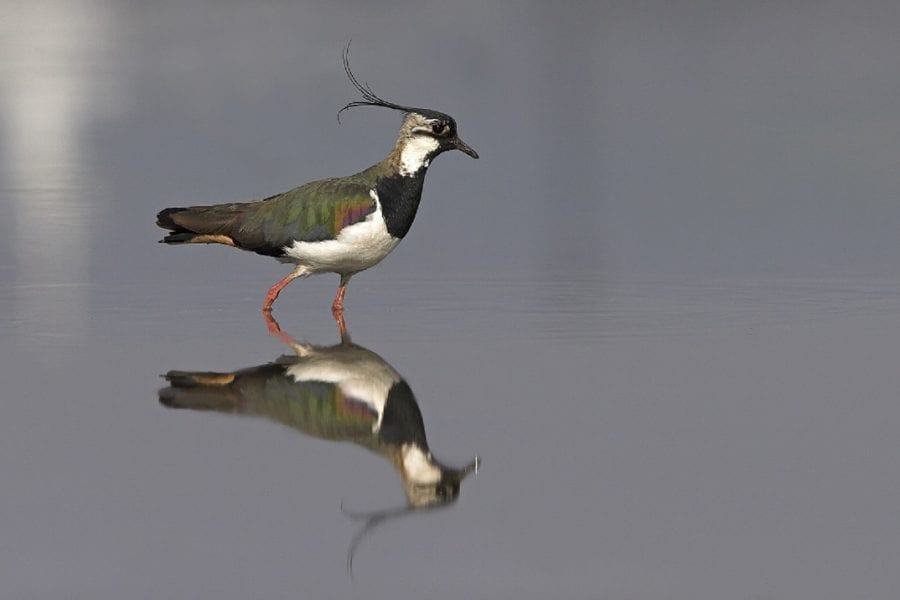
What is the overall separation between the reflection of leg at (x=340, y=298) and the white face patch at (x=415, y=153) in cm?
81

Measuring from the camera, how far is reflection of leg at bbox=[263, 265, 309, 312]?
12.9m

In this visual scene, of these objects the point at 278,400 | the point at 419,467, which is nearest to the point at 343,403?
the point at 278,400

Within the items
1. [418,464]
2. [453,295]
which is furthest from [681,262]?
[418,464]

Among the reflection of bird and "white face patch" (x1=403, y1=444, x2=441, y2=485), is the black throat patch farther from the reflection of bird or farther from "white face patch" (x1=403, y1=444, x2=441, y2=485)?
"white face patch" (x1=403, y1=444, x2=441, y2=485)

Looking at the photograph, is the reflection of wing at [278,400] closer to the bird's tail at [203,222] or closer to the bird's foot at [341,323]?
the bird's foot at [341,323]

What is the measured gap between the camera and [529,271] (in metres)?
14.3

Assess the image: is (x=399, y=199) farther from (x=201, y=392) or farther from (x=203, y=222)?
(x=201, y=392)

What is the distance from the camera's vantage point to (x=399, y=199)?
509 inches

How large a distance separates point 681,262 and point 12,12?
1676cm

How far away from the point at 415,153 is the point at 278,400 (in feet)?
13.3

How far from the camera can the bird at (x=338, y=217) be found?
12773 millimetres

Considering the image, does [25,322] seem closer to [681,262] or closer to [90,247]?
[90,247]

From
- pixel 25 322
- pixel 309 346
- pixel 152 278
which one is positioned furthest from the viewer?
pixel 152 278

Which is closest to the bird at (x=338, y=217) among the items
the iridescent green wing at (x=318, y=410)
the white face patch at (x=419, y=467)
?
the iridescent green wing at (x=318, y=410)
